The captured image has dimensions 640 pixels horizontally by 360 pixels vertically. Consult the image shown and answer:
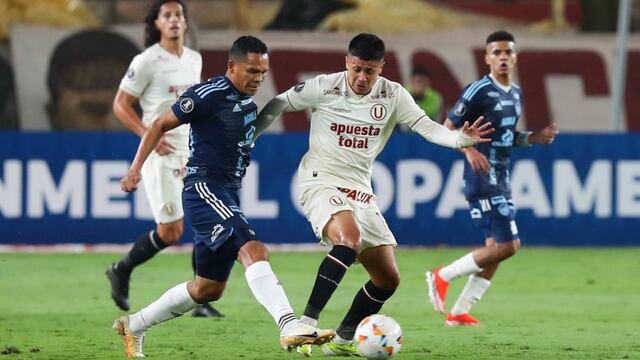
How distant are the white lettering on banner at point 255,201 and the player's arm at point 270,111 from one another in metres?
7.71

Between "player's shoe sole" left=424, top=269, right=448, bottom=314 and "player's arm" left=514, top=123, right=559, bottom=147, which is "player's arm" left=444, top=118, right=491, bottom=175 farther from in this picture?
"player's shoe sole" left=424, top=269, right=448, bottom=314

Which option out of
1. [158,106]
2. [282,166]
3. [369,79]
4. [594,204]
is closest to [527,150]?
[594,204]

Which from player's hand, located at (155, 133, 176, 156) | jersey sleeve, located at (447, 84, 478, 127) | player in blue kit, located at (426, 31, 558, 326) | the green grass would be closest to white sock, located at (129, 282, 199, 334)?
the green grass

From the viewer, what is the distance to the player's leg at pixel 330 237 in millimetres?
8492

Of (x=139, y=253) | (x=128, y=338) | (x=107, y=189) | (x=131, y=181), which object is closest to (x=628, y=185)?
(x=107, y=189)

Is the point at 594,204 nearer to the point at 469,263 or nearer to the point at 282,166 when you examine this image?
the point at 282,166

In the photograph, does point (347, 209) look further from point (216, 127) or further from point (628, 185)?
point (628, 185)

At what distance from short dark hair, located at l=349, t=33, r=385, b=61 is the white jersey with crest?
0.34 metres

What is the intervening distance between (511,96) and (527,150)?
5.88 metres

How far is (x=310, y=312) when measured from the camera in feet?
27.7

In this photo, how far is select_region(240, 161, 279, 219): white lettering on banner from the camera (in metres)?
16.7

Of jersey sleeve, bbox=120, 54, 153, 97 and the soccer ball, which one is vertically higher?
jersey sleeve, bbox=120, 54, 153, 97

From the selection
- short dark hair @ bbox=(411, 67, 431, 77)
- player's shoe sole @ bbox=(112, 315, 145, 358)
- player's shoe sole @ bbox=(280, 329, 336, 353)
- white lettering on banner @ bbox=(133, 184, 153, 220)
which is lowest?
white lettering on banner @ bbox=(133, 184, 153, 220)

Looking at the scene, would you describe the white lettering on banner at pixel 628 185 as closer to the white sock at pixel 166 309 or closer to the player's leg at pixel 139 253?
the player's leg at pixel 139 253
